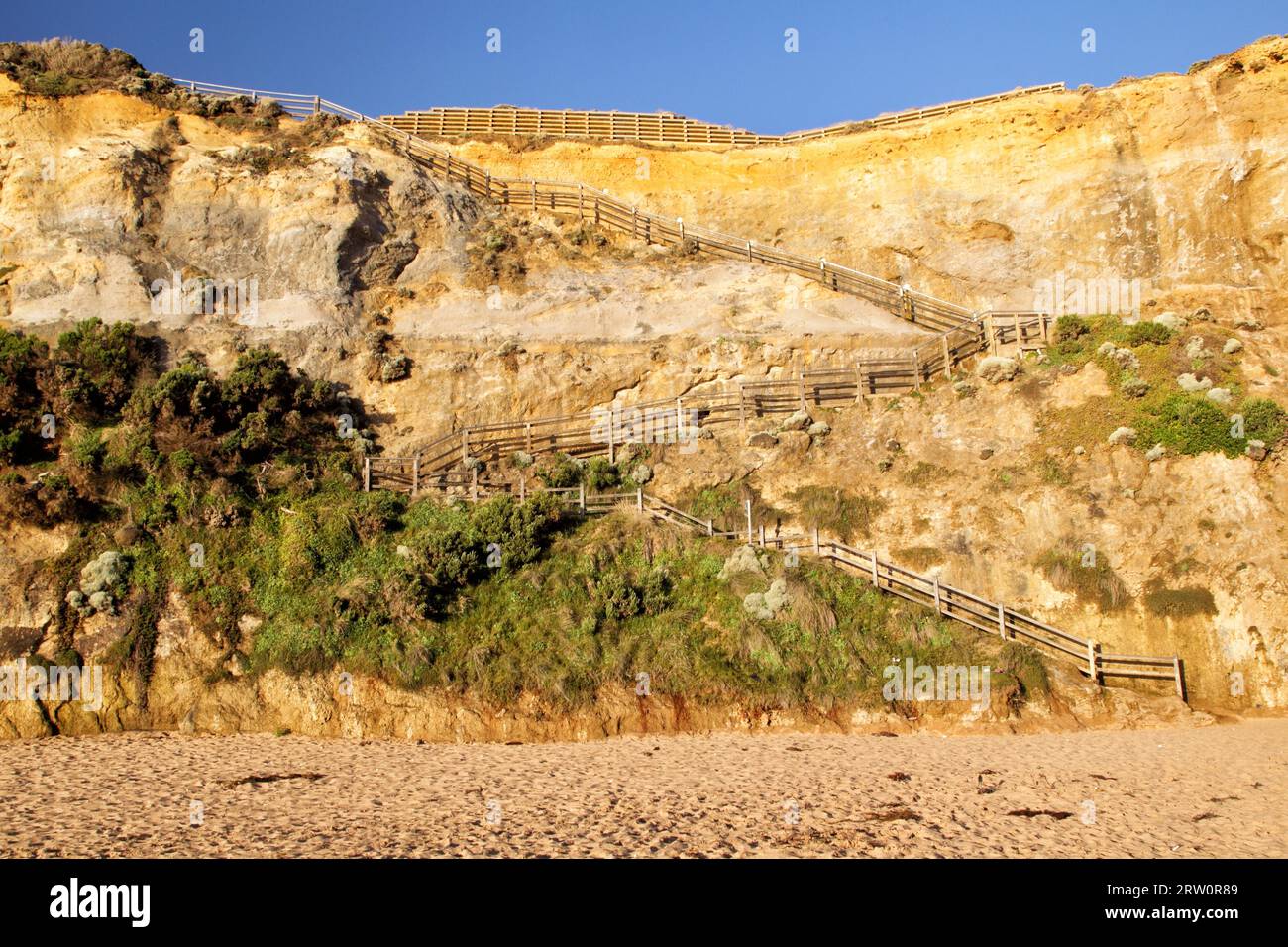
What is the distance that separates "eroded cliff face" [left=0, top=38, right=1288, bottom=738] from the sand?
5.18ft

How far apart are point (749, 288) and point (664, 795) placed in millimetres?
20226

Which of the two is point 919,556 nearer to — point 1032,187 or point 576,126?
point 1032,187

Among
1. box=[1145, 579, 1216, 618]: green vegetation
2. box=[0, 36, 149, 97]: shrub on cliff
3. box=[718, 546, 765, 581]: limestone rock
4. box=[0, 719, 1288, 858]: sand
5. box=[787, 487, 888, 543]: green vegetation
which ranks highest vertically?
box=[0, 36, 149, 97]: shrub on cliff

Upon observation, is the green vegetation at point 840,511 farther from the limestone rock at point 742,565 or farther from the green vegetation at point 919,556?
the limestone rock at point 742,565

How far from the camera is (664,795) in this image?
1198 cm

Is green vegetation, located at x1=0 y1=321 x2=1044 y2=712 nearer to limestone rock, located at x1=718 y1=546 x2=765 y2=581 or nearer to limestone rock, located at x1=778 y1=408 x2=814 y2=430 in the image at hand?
limestone rock, located at x1=718 y1=546 x2=765 y2=581

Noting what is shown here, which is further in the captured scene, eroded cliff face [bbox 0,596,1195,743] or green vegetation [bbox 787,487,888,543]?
green vegetation [bbox 787,487,888,543]

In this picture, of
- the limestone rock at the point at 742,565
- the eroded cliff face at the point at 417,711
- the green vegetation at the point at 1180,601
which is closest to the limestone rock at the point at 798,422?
the limestone rock at the point at 742,565

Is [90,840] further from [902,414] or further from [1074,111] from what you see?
[1074,111]

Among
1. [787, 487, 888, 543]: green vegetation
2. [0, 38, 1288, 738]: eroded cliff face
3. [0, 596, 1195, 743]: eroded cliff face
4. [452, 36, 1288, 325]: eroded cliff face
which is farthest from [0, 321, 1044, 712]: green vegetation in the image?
[452, 36, 1288, 325]: eroded cliff face

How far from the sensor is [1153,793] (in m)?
12.0

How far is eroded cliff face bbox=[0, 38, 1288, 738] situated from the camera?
17.6m

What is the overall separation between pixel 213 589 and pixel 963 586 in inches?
587

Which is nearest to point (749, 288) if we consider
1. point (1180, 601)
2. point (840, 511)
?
point (840, 511)
